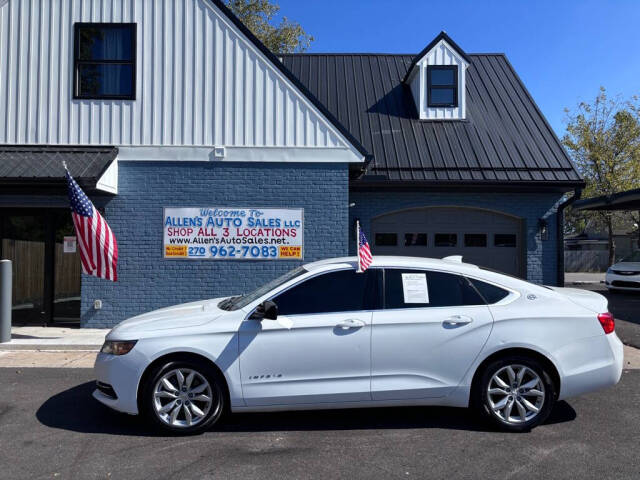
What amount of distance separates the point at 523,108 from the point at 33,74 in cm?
1143

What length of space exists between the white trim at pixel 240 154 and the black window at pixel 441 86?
164 inches

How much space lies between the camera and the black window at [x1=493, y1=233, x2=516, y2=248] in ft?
39.8

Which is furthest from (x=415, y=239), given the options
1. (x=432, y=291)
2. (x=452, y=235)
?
(x=432, y=291)

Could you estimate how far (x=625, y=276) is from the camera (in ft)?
52.6

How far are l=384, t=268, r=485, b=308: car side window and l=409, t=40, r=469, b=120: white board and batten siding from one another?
893cm

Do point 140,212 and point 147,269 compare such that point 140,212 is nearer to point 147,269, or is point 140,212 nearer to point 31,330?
point 147,269

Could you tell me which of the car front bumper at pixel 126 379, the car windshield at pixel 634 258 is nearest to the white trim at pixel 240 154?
the car front bumper at pixel 126 379

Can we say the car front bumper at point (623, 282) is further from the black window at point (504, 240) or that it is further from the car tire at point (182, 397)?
the car tire at point (182, 397)

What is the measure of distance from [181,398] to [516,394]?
2970mm

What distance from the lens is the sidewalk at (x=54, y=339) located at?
333 inches

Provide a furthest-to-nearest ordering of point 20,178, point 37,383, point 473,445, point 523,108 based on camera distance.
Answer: point 523,108, point 20,178, point 37,383, point 473,445

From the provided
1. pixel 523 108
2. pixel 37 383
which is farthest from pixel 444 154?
pixel 37 383

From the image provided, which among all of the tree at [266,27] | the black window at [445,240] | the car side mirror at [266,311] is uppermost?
the tree at [266,27]

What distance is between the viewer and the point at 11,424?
16.0ft
